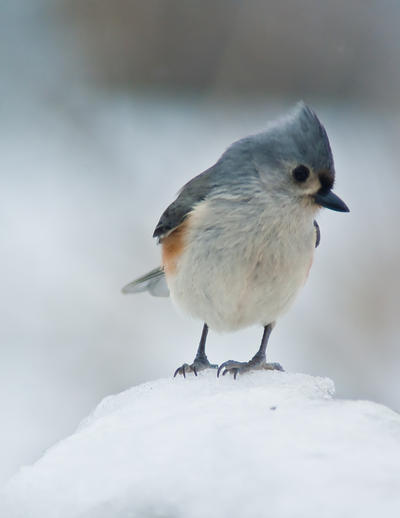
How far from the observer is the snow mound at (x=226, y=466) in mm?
850

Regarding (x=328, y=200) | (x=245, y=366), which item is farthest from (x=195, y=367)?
(x=328, y=200)

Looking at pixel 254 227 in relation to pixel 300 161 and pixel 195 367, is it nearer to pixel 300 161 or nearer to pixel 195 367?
pixel 300 161

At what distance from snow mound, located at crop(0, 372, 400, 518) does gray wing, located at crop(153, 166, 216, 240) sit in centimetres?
98

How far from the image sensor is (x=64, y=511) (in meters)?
0.91

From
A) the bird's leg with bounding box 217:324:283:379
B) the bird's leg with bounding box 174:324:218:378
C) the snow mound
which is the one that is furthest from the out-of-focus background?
the snow mound

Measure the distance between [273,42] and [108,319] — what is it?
1852mm

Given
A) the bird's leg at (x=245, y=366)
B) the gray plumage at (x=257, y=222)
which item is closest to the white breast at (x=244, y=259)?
the gray plumage at (x=257, y=222)

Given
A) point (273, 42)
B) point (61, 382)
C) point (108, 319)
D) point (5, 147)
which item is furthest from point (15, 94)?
point (61, 382)

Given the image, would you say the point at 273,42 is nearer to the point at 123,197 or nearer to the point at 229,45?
the point at 229,45

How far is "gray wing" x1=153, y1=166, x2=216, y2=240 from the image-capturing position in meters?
2.02

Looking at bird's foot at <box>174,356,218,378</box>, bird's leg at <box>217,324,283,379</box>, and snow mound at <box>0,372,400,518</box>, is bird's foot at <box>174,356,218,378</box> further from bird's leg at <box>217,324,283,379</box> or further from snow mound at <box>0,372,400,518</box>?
snow mound at <box>0,372,400,518</box>

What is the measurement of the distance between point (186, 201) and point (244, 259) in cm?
30

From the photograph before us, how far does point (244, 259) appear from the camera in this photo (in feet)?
6.17

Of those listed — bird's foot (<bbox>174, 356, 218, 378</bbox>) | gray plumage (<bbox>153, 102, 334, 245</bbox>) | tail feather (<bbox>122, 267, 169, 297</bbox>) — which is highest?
gray plumage (<bbox>153, 102, 334, 245</bbox>)
